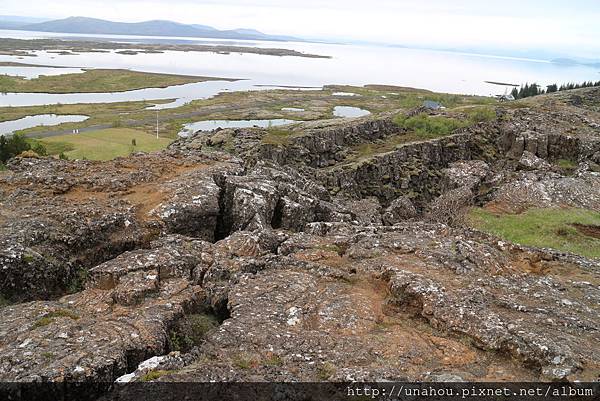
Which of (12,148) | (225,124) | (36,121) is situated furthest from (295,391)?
(36,121)

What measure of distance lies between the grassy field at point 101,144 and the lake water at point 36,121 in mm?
21167

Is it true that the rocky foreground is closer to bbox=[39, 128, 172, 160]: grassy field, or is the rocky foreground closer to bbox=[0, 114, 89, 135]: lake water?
bbox=[39, 128, 172, 160]: grassy field

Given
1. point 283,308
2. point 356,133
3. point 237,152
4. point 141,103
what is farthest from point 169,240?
point 141,103

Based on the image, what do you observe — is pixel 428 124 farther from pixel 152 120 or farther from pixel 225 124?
Result: pixel 152 120

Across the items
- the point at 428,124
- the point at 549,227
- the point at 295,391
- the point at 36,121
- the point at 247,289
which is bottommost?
the point at 36,121

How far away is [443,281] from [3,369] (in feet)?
45.0

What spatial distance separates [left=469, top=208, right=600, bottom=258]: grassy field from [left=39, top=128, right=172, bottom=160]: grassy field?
52068mm

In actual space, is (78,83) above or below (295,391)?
above

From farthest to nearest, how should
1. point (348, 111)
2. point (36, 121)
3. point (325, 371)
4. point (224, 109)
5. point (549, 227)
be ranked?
1. point (348, 111)
2. point (224, 109)
3. point (36, 121)
4. point (549, 227)
5. point (325, 371)

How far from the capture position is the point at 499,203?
1483 inches

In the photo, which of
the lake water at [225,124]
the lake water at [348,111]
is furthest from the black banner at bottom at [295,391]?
the lake water at [348,111]

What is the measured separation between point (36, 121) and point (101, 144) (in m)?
43.6

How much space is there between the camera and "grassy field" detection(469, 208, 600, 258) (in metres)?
29.1

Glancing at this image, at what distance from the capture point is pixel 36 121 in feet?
365
